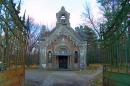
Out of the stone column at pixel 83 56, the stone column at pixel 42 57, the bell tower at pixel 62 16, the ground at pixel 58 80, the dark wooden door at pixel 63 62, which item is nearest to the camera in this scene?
the ground at pixel 58 80

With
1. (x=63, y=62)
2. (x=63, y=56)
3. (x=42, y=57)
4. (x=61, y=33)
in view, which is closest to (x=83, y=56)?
(x=63, y=56)

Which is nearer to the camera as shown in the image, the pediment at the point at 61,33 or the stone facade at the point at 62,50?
the stone facade at the point at 62,50

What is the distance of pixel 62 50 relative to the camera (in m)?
49.2

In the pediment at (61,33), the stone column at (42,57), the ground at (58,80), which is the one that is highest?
the pediment at (61,33)

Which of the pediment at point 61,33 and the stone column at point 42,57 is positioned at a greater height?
the pediment at point 61,33

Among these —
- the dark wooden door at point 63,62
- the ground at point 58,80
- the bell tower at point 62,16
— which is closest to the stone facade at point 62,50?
the dark wooden door at point 63,62

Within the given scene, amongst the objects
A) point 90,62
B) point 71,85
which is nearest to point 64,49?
point 90,62

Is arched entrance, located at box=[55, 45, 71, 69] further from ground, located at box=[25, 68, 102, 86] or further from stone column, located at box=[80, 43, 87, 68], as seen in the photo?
ground, located at box=[25, 68, 102, 86]

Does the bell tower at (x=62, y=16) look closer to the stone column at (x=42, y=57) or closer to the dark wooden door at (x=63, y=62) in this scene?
the stone column at (x=42, y=57)

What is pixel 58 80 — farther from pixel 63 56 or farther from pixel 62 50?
pixel 62 50

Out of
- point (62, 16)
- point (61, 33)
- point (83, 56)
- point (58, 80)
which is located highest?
point (62, 16)

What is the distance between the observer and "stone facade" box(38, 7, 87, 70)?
48688 mm

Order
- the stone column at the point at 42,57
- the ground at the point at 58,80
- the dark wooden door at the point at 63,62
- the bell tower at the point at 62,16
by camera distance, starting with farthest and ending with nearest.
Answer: the bell tower at the point at 62,16 → the dark wooden door at the point at 63,62 → the stone column at the point at 42,57 → the ground at the point at 58,80

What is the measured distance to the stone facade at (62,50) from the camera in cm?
4869
